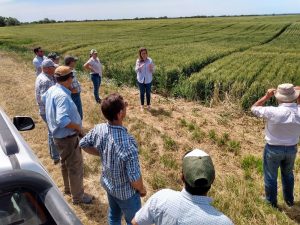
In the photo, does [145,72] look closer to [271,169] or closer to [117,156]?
[271,169]

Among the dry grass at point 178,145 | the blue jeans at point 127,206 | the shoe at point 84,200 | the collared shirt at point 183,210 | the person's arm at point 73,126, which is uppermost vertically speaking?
the collared shirt at point 183,210

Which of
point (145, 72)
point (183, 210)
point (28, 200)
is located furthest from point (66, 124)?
point (145, 72)

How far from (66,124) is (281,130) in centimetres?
249

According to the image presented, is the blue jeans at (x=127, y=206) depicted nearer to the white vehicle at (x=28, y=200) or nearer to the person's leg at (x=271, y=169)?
the white vehicle at (x=28, y=200)

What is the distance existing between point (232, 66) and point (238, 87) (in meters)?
4.59

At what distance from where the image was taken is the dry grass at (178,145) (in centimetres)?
486

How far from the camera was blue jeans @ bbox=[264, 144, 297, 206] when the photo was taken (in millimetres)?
4469

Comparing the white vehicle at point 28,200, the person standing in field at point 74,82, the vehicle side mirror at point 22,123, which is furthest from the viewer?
the person standing in field at point 74,82

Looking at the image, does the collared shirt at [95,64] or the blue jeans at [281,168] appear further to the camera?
the collared shirt at [95,64]

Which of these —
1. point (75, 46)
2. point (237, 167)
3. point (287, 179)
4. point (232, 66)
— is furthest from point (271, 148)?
point (75, 46)

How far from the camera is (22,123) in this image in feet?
13.7

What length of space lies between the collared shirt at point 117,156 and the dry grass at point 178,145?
1522 millimetres

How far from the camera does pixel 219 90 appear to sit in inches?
461

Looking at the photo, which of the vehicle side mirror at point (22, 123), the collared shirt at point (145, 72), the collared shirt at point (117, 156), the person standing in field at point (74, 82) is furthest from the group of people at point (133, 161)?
the collared shirt at point (145, 72)
